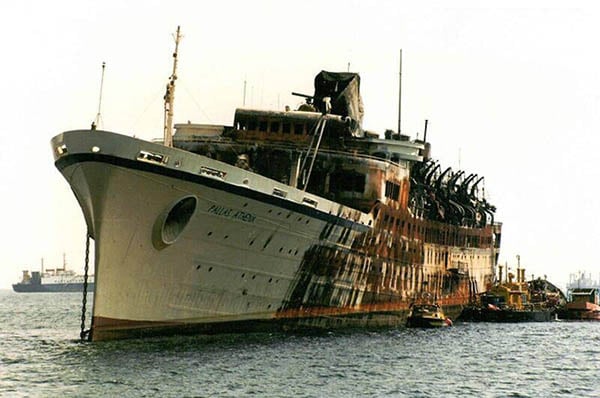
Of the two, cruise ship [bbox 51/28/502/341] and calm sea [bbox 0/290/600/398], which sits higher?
cruise ship [bbox 51/28/502/341]

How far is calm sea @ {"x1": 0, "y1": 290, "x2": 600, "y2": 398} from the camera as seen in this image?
1197 inches

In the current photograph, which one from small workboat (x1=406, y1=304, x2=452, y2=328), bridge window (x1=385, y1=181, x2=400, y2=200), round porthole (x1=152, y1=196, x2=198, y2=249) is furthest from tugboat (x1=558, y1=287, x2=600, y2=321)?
round porthole (x1=152, y1=196, x2=198, y2=249)

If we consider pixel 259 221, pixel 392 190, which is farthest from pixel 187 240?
pixel 392 190

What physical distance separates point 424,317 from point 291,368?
84.5 ft

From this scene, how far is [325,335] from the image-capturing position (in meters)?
47.3

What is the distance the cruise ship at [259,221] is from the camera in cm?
3688

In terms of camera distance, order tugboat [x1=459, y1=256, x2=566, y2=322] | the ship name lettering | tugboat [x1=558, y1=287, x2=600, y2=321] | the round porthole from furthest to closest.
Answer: tugboat [x1=558, y1=287, x2=600, y2=321]
tugboat [x1=459, y1=256, x2=566, y2=322]
the ship name lettering
the round porthole

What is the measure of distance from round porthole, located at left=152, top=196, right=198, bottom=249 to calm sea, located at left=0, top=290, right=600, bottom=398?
400 cm

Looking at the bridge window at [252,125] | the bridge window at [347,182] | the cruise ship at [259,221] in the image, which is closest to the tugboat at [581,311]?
the cruise ship at [259,221]

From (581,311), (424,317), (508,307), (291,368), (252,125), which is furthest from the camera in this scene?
(581,311)

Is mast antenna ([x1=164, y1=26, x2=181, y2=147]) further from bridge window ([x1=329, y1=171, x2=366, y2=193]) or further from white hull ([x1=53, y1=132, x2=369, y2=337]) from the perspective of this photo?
bridge window ([x1=329, y1=171, x2=366, y2=193])

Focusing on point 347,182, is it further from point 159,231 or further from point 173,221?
point 159,231

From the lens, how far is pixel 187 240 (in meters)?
38.1

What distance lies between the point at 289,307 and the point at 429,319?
17183 mm
